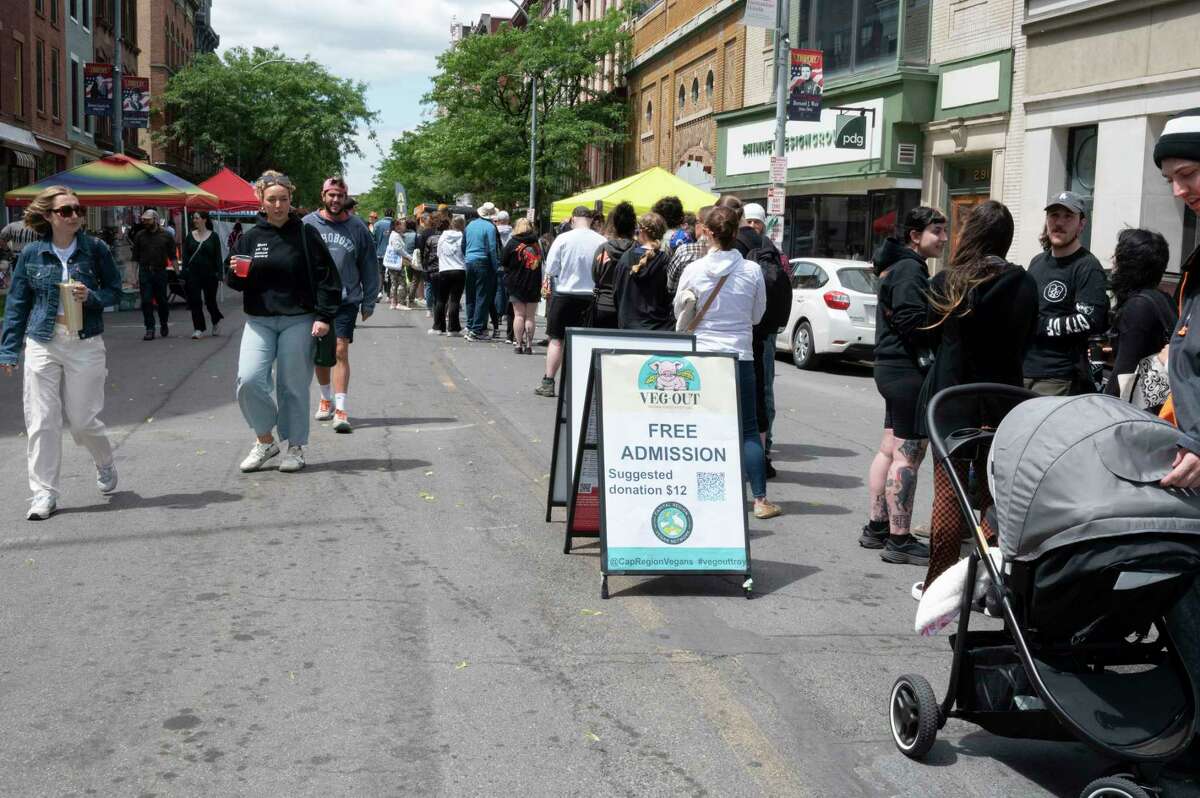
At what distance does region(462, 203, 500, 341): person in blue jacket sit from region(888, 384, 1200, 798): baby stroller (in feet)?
52.1

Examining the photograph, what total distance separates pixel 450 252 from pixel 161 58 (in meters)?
54.9

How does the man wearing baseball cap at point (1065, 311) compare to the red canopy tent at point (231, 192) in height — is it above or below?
below

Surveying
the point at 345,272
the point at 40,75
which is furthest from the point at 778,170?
the point at 40,75

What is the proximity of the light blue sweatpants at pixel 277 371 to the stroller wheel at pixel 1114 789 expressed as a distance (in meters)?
6.40

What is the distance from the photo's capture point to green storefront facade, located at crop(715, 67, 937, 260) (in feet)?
78.3

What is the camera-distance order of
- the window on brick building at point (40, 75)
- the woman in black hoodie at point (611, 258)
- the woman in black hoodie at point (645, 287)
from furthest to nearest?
the window on brick building at point (40, 75) < the woman in black hoodie at point (611, 258) < the woman in black hoodie at point (645, 287)

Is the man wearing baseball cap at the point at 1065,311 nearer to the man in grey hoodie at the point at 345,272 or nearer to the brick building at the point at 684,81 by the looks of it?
the man in grey hoodie at the point at 345,272

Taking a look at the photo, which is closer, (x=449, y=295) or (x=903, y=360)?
(x=903, y=360)

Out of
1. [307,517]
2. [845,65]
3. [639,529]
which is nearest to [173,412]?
[307,517]

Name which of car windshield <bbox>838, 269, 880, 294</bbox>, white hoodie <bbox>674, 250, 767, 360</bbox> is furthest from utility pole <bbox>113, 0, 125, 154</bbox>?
white hoodie <bbox>674, 250, 767, 360</bbox>

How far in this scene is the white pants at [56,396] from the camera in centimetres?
733

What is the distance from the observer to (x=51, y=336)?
289 inches

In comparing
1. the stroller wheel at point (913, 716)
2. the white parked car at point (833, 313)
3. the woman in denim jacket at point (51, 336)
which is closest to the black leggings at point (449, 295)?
the white parked car at point (833, 313)

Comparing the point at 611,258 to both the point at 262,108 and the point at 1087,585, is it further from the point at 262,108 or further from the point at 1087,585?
the point at 262,108
